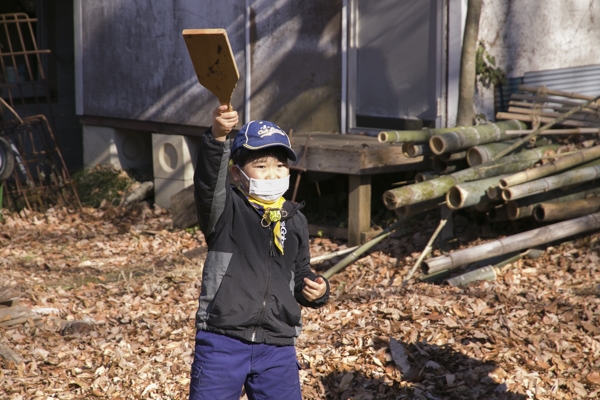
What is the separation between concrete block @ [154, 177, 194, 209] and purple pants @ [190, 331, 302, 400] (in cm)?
756

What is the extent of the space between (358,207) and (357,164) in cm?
49

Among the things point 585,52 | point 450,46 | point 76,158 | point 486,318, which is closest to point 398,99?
point 450,46

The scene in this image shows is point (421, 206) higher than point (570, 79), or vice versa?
point (570, 79)

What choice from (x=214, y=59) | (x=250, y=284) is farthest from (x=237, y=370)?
(x=214, y=59)

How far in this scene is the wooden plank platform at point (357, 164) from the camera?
783cm

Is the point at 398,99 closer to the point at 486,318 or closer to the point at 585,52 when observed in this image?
the point at 585,52

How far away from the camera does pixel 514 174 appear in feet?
21.6

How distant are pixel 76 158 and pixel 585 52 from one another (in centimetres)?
857

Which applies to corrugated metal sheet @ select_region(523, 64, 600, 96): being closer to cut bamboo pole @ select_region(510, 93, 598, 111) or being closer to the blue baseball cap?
cut bamboo pole @ select_region(510, 93, 598, 111)

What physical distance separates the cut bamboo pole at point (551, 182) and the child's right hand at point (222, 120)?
377 centimetres

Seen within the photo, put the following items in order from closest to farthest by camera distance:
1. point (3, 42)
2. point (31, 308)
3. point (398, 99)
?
1. point (31, 308)
2. point (398, 99)
3. point (3, 42)

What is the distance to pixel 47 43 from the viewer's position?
528 inches

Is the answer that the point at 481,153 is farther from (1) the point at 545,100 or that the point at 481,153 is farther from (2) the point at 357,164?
(1) the point at 545,100

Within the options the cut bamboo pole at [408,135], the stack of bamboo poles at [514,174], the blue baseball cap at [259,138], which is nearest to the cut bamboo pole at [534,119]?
the stack of bamboo poles at [514,174]
